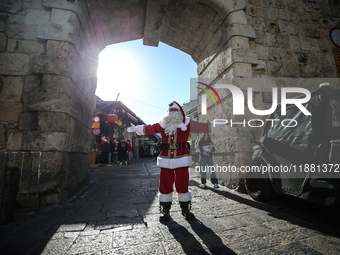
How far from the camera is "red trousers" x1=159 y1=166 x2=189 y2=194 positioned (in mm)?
2596

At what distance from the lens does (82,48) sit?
4176mm

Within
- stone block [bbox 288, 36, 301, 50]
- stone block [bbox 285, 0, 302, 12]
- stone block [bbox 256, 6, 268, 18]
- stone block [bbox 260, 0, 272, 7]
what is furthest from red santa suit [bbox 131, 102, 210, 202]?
stone block [bbox 285, 0, 302, 12]

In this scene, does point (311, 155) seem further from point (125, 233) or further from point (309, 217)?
point (125, 233)

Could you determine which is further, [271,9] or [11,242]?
[271,9]

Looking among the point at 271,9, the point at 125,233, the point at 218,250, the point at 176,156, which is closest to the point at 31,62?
the point at 176,156

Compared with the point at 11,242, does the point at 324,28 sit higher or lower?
higher

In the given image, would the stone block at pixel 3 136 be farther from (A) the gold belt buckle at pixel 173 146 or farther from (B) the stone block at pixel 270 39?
(B) the stone block at pixel 270 39

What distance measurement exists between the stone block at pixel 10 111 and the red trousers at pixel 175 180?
115 inches

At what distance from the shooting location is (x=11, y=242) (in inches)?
70.9

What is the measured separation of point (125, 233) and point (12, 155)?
2632 millimetres

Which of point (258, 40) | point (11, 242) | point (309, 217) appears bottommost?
point (11, 242)

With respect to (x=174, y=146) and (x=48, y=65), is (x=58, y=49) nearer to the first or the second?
(x=48, y=65)

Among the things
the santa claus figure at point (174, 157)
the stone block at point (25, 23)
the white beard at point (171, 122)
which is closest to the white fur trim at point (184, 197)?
the santa claus figure at point (174, 157)

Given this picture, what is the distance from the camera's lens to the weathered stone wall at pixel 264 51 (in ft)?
13.6
